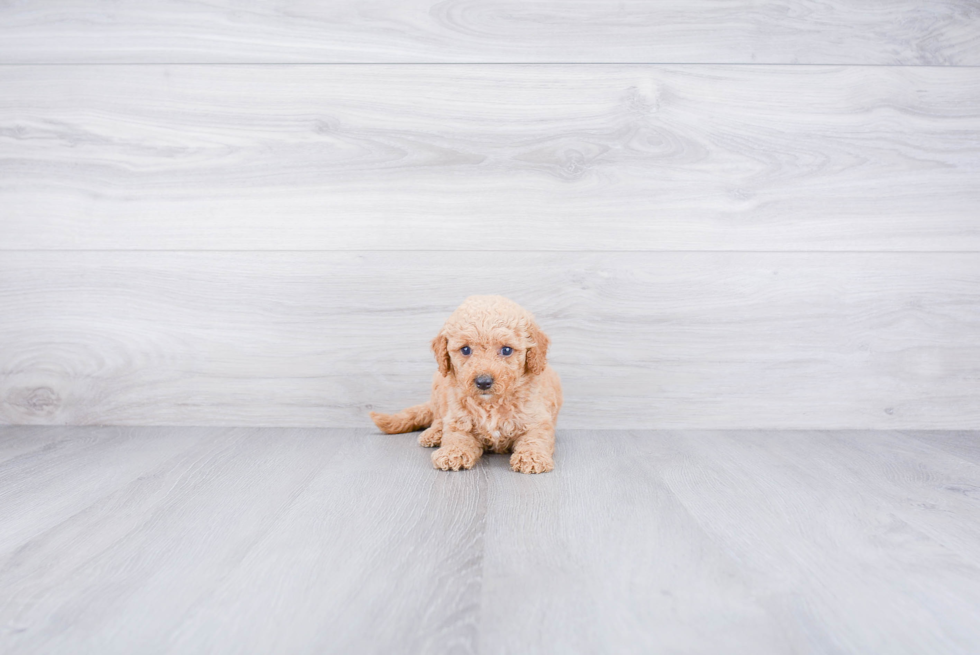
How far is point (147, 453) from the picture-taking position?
4.16 ft

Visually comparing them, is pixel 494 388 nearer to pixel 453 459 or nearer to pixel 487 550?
pixel 453 459

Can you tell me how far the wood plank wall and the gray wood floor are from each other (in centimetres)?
27

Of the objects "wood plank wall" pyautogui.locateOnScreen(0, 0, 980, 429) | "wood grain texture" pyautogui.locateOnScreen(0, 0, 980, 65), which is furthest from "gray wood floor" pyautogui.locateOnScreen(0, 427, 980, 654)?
"wood grain texture" pyautogui.locateOnScreen(0, 0, 980, 65)

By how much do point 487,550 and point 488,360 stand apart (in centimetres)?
38

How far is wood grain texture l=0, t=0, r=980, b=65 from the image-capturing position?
4.71ft

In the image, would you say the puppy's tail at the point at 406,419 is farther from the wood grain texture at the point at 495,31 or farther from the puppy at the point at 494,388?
the wood grain texture at the point at 495,31

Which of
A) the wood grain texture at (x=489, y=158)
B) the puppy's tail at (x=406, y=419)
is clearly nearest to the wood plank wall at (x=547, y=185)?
the wood grain texture at (x=489, y=158)

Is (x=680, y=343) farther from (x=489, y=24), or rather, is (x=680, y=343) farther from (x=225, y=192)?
(x=225, y=192)

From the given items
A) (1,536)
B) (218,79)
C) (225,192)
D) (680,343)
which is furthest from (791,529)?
(218,79)

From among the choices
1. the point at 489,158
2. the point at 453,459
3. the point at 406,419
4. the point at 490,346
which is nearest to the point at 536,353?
the point at 490,346

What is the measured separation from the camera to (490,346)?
113 centimetres

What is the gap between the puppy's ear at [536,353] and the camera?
1.17m

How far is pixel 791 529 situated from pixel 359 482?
0.67m

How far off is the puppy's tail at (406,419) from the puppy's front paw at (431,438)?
4.1 inches
